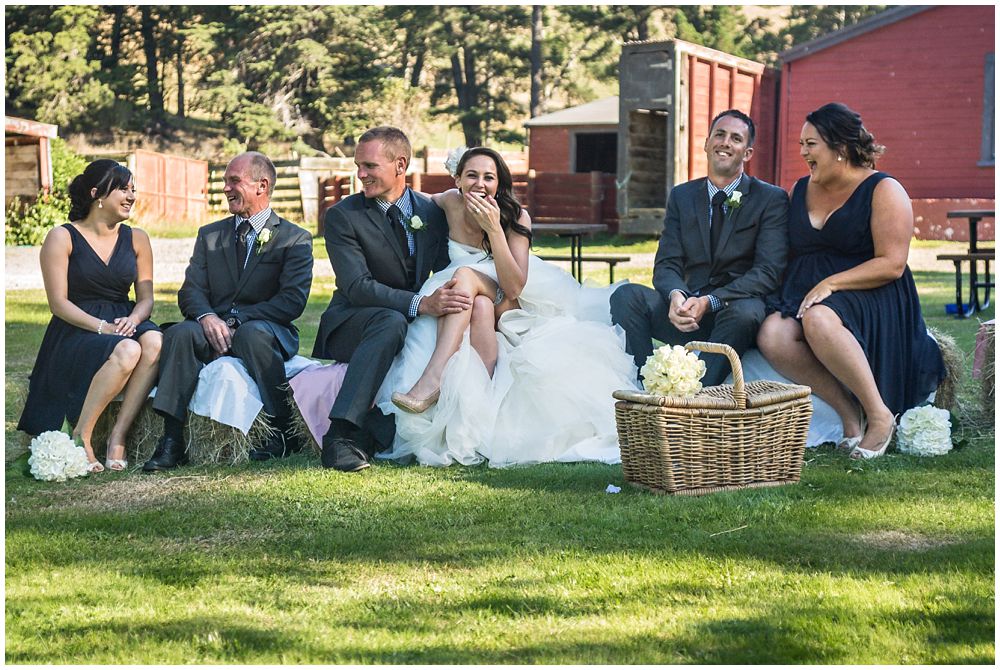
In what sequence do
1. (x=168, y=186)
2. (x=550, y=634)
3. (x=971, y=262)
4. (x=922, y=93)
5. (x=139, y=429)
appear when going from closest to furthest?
(x=550, y=634)
(x=139, y=429)
(x=971, y=262)
(x=922, y=93)
(x=168, y=186)

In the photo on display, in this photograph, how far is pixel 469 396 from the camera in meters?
5.23

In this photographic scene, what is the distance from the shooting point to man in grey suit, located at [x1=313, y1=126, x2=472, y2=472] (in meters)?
5.25

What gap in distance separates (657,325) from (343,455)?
163cm

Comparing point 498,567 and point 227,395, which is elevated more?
point 227,395

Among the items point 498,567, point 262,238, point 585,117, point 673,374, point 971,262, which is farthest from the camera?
point 585,117

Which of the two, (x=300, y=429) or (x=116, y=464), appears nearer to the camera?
(x=116, y=464)

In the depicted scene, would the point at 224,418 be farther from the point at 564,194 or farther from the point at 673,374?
the point at 564,194

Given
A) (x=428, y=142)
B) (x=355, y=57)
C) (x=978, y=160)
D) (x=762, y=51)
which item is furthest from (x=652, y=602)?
(x=428, y=142)

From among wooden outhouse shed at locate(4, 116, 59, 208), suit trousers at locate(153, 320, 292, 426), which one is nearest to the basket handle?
suit trousers at locate(153, 320, 292, 426)

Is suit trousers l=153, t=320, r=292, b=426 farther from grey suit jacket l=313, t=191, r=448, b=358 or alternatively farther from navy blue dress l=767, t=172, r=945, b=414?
navy blue dress l=767, t=172, r=945, b=414

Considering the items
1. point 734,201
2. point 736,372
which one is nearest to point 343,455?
point 736,372

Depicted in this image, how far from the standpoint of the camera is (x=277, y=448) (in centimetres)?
548

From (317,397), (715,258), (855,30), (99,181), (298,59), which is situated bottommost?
(317,397)

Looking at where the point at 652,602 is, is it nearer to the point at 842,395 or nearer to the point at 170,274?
the point at 842,395
